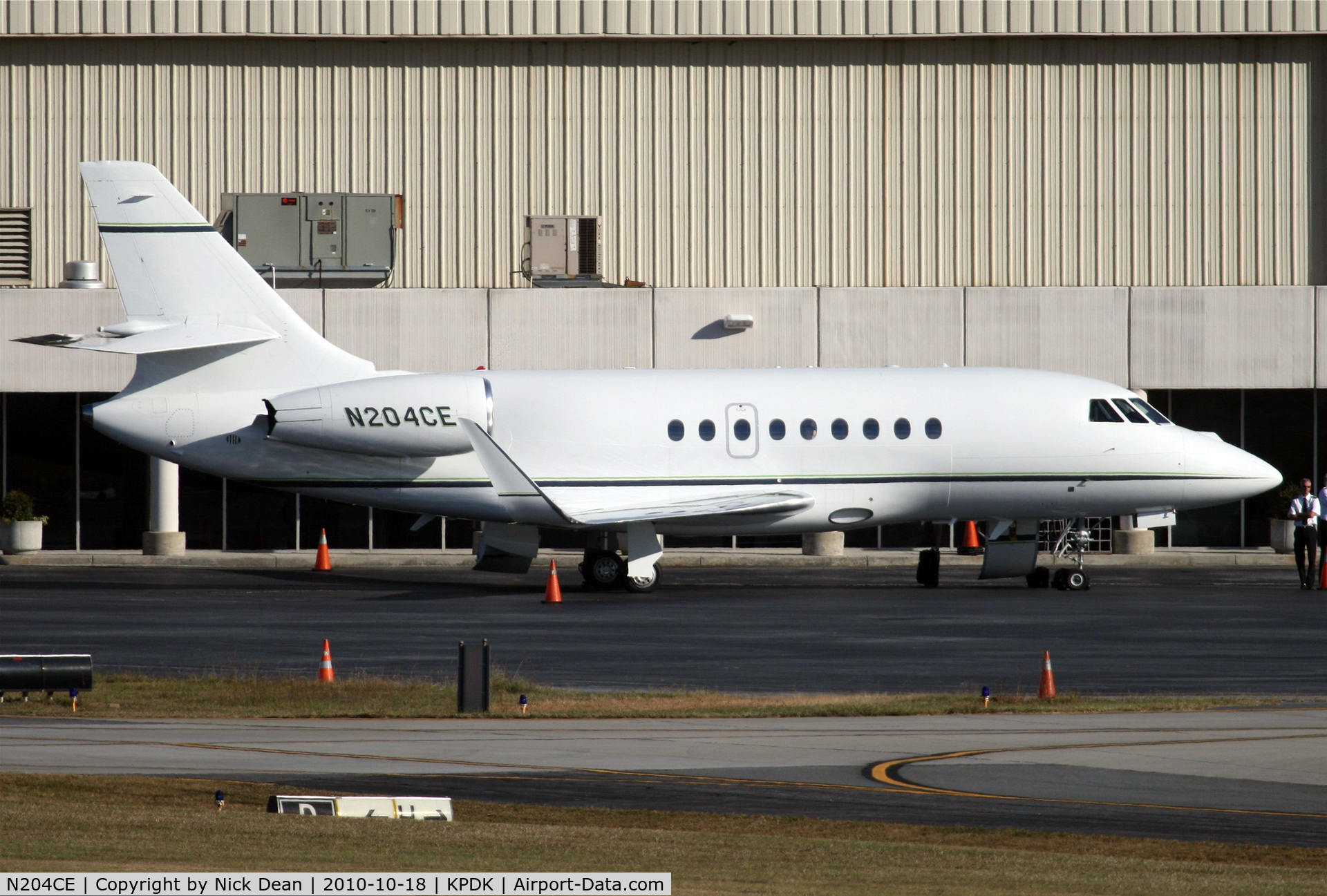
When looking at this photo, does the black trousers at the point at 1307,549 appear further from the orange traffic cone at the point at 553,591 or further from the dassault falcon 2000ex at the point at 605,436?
the orange traffic cone at the point at 553,591

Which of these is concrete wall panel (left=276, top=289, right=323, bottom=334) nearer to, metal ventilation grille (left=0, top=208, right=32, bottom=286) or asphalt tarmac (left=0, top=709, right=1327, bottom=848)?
metal ventilation grille (left=0, top=208, right=32, bottom=286)

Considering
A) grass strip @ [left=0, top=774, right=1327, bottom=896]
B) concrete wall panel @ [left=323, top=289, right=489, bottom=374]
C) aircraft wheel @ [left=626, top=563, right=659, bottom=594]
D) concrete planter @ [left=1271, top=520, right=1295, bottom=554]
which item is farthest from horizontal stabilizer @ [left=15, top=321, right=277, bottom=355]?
concrete planter @ [left=1271, top=520, right=1295, bottom=554]

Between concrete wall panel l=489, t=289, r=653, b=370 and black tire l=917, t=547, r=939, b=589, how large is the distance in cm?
1013

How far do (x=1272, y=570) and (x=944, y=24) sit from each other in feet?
49.3

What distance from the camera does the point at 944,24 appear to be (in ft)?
133

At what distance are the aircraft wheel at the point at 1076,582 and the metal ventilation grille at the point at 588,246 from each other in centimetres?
1491

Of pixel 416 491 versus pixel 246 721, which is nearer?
pixel 246 721

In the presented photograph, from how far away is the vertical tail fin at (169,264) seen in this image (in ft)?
92.5

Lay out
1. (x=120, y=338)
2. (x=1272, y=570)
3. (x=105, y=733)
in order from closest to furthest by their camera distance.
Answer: (x=105, y=733) < (x=120, y=338) < (x=1272, y=570)

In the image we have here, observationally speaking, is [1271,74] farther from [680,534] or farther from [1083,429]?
[680,534]

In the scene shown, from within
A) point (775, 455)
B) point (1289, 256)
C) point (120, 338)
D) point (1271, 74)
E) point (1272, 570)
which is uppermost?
point (1271, 74)

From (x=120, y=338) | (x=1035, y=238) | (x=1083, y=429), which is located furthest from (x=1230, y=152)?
(x=120, y=338)

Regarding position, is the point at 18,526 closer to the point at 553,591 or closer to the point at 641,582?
the point at 553,591

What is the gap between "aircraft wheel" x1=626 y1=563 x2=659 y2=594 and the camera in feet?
93.0
